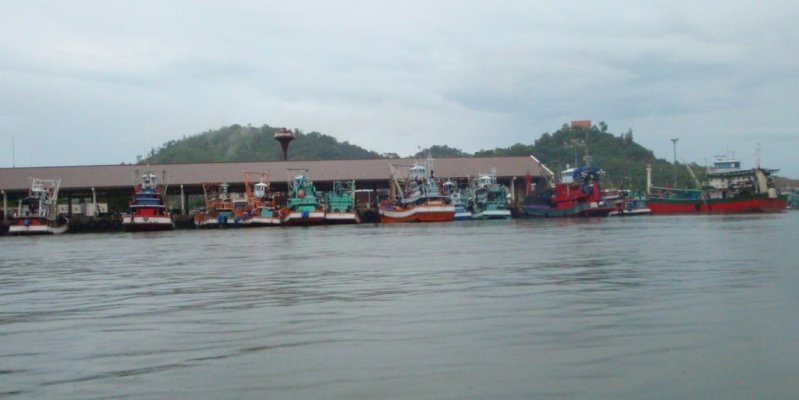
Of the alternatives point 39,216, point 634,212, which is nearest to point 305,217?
point 39,216

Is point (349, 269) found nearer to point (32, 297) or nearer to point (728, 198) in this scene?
point (32, 297)

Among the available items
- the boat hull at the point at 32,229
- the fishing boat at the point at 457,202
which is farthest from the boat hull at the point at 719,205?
the boat hull at the point at 32,229

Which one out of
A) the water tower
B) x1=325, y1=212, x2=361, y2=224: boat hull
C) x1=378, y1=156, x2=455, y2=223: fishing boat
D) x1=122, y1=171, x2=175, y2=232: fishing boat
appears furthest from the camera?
the water tower

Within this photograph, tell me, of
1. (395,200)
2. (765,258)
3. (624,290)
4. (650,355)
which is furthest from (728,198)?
(650,355)

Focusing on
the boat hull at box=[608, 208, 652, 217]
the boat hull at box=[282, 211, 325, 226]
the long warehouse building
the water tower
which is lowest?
the boat hull at box=[608, 208, 652, 217]

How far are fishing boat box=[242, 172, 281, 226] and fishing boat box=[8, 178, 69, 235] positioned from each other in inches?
688

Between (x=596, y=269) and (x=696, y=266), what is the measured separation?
2.33m

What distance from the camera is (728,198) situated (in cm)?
9644

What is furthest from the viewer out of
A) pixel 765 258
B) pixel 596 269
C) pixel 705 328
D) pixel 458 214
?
pixel 458 214

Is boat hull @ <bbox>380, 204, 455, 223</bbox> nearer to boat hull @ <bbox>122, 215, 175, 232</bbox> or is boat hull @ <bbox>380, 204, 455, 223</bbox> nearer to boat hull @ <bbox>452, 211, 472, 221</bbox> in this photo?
boat hull @ <bbox>452, 211, 472, 221</bbox>

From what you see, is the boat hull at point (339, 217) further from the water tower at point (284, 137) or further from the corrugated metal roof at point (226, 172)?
the water tower at point (284, 137)

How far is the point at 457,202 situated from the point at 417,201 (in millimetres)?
10684

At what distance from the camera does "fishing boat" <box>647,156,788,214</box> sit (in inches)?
3656

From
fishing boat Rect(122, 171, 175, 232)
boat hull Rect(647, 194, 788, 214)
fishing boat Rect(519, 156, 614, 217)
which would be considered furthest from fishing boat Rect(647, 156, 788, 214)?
fishing boat Rect(122, 171, 175, 232)
